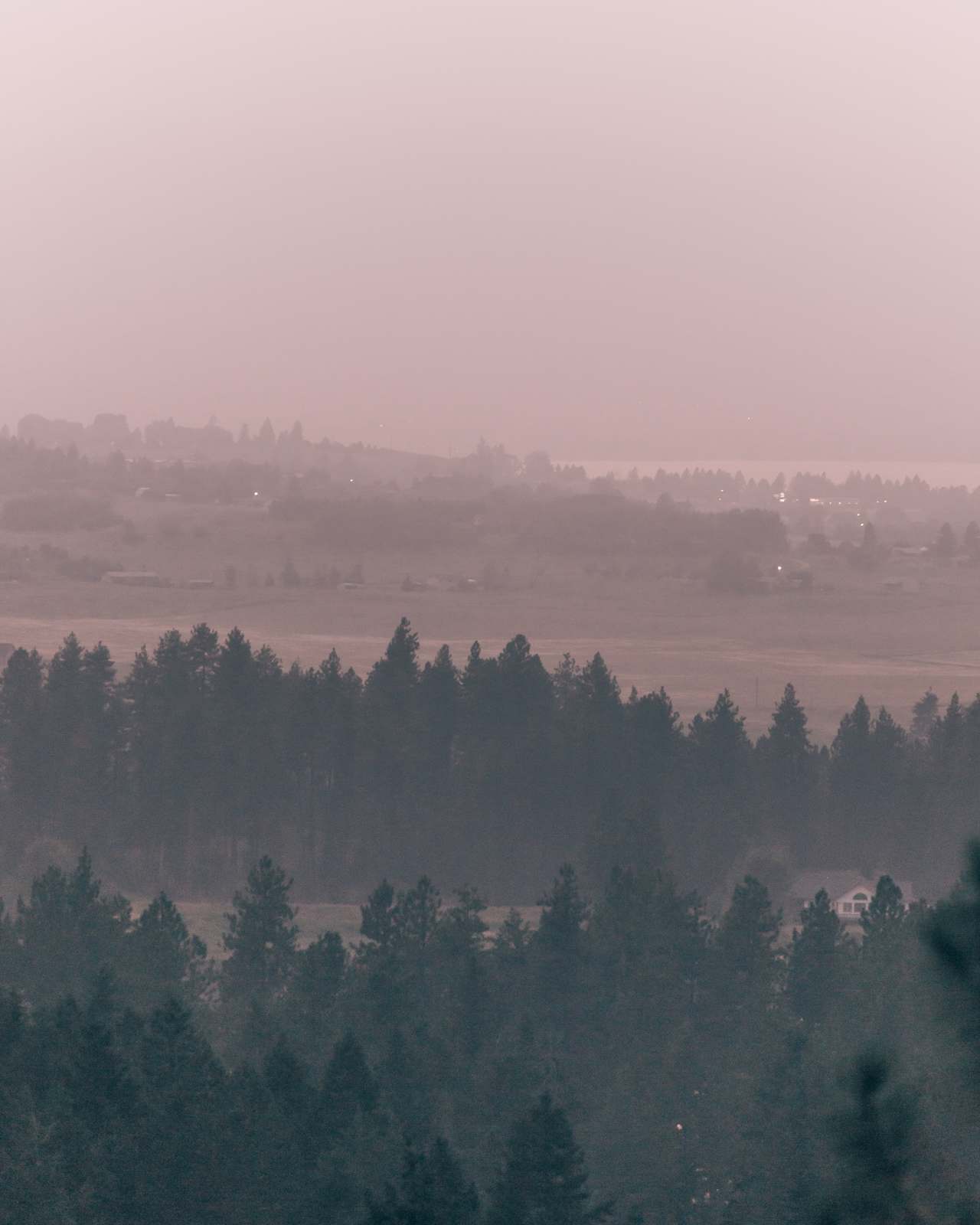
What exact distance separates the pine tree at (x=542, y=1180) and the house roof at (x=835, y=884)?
74.5 ft

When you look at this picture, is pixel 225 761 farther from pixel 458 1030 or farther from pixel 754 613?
pixel 754 613

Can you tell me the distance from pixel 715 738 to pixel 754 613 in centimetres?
3942

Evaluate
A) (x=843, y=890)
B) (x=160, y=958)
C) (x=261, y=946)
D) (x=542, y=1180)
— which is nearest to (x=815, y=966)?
(x=261, y=946)

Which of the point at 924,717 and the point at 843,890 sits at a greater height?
the point at 924,717

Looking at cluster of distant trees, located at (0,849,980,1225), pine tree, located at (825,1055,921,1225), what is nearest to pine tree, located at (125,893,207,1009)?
cluster of distant trees, located at (0,849,980,1225)

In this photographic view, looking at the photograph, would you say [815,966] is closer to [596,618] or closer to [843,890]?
[843,890]

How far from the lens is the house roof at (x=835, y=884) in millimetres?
35688

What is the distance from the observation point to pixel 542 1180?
41.8ft

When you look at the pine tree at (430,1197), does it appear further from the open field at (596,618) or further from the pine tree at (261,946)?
the open field at (596,618)

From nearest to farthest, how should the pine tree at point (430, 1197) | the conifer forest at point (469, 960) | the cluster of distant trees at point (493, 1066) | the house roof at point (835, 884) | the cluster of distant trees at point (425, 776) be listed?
the cluster of distant trees at point (493, 1066)
the pine tree at point (430, 1197)
the conifer forest at point (469, 960)
the house roof at point (835, 884)
the cluster of distant trees at point (425, 776)

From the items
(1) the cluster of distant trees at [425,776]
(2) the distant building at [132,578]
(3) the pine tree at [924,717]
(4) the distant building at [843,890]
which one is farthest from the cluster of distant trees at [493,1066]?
(2) the distant building at [132,578]

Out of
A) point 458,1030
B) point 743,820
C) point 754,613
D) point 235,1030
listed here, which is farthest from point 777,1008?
point 754,613

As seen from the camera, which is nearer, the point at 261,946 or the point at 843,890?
the point at 261,946

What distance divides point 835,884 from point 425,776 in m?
11.7
